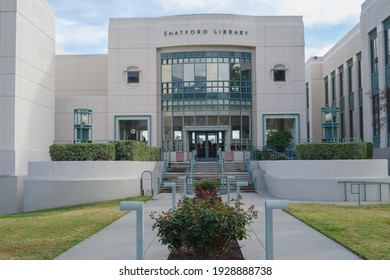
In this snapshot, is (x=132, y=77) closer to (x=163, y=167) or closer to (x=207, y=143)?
(x=207, y=143)

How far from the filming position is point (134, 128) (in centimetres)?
3544

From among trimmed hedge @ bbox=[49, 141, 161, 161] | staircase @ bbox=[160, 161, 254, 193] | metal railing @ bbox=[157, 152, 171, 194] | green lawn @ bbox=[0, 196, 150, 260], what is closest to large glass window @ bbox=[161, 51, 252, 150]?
metal railing @ bbox=[157, 152, 171, 194]

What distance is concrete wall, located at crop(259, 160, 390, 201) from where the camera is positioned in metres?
20.1

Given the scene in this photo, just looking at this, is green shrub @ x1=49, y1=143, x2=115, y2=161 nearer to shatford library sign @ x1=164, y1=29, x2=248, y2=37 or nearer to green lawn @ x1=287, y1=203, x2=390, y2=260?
green lawn @ x1=287, y1=203, x2=390, y2=260

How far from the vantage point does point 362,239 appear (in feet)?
32.3

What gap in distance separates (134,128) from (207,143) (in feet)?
18.5

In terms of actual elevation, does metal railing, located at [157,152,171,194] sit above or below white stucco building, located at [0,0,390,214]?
below

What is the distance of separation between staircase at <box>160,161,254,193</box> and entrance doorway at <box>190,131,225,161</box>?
426cm

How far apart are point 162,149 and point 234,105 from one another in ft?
20.6

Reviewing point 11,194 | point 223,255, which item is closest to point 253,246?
point 223,255

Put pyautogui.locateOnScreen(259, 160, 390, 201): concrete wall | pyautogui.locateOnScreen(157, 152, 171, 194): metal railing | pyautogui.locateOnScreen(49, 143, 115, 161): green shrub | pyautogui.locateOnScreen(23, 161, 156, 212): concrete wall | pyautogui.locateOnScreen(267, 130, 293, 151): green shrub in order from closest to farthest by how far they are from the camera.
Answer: pyautogui.locateOnScreen(259, 160, 390, 201): concrete wall
pyautogui.locateOnScreen(23, 161, 156, 212): concrete wall
pyautogui.locateOnScreen(49, 143, 115, 161): green shrub
pyautogui.locateOnScreen(157, 152, 171, 194): metal railing
pyautogui.locateOnScreen(267, 130, 293, 151): green shrub

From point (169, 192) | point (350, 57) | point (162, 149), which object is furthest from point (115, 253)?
point (350, 57)

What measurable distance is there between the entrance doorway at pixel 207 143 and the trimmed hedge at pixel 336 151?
49.9ft
